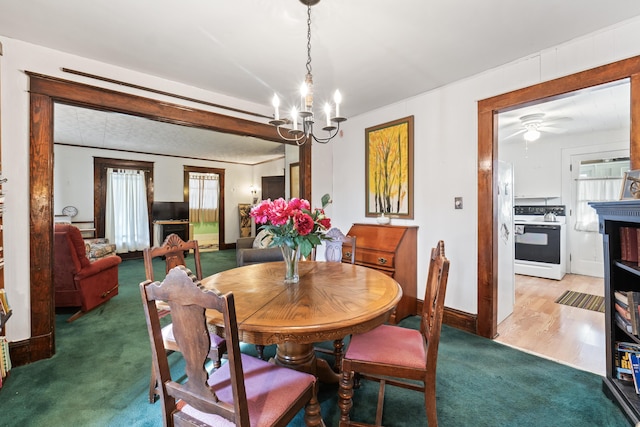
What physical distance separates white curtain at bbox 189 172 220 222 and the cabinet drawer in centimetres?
597

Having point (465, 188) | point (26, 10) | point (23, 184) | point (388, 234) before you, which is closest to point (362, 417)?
point (388, 234)

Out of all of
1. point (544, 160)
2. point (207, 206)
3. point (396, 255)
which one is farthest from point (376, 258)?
point (207, 206)

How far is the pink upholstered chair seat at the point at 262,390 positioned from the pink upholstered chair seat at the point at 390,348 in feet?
1.18

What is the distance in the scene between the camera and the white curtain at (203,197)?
306 inches

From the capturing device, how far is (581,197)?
4922mm

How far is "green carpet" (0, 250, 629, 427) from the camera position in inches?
63.2

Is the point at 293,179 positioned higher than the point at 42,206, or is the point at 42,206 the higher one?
the point at 293,179

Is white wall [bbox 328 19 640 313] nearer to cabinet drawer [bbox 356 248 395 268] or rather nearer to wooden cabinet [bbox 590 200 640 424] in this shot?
cabinet drawer [bbox 356 248 395 268]

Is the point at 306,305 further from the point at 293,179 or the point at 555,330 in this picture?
the point at 293,179

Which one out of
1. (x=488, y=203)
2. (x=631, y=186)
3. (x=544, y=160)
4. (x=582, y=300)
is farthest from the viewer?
(x=544, y=160)

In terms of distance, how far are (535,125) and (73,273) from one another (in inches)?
255

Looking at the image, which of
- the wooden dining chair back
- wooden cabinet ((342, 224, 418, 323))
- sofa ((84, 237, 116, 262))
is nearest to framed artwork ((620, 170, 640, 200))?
wooden cabinet ((342, 224, 418, 323))

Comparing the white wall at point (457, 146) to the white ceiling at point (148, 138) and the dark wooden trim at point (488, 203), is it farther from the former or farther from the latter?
the white ceiling at point (148, 138)

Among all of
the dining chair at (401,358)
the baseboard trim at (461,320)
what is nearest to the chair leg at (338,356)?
the dining chair at (401,358)
